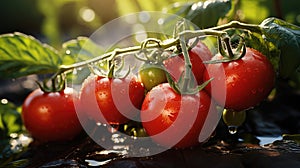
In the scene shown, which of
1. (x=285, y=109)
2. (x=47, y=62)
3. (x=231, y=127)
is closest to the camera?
(x=231, y=127)

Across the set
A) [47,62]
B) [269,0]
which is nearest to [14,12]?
[269,0]

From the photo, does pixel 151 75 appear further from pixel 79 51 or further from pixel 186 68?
pixel 79 51

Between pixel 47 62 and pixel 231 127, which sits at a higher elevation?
pixel 47 62

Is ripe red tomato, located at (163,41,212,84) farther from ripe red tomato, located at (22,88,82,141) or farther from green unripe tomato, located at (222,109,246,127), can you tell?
ripe red tomato, located at (22,88,82,141)

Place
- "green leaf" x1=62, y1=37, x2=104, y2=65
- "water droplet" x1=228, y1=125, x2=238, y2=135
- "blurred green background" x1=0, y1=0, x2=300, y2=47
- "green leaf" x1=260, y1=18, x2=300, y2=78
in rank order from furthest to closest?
1. "blurred green background" x1=0, y1=0, x2=300, y2=47
2. "green leaf" x1=62, y1=37, x2=104, y2=65
3. "water droplet" x1=228, y1=125, x2=238, y2=135
4. "green leaf" x1=260, y1=18, x2=300, y2=78

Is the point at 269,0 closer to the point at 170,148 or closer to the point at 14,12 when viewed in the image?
the point at 170,148

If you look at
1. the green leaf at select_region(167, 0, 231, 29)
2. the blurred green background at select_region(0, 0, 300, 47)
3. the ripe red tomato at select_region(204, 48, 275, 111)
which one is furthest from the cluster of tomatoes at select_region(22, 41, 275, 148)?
the blurred green background at select_region(0, 0, 300, 47)

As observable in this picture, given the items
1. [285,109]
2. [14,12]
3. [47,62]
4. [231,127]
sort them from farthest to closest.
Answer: [14,12]
[285,109]
[47,62]
[231,127]
